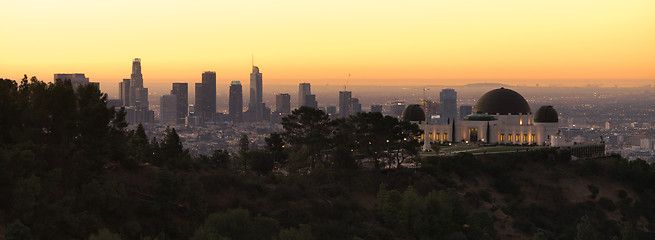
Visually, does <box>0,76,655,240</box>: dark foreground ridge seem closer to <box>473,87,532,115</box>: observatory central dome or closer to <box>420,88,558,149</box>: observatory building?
<box>420,88,558,149</box>: observatory building

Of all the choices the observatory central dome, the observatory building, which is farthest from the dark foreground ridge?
the observatory central dome

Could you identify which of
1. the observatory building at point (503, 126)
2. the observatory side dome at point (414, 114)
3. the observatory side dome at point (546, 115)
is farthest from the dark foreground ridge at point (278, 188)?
the observatory side dome at point (414, 114)

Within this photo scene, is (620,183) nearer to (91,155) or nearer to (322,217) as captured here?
(322,217)

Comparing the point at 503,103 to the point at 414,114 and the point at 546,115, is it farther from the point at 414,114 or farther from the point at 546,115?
the point at 414,114

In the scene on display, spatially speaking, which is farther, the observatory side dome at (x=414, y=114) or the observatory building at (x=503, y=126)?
the observatory side dome at (x=414, y=114)

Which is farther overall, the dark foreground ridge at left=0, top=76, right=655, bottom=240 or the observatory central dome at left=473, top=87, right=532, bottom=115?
the observatory central dome at left=473, top=87, right=532, bottom=115

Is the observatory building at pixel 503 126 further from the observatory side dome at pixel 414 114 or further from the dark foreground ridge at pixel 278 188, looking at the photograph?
the dark foreground ridge at pixel 278 188

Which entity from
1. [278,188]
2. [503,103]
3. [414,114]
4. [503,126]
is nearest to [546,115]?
[503,126]
